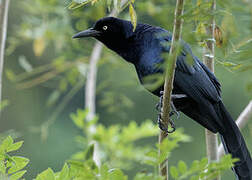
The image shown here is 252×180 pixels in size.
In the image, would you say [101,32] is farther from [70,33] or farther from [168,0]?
[168,0]

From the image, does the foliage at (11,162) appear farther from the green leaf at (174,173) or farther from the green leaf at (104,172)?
the green leaf at (174,173)

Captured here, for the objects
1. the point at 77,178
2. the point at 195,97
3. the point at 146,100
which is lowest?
the point at 146,100

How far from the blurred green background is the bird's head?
0.17m

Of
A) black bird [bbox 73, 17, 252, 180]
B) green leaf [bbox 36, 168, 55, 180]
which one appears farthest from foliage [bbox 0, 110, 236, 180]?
black bird [bbox 73, 17, 252, 180]

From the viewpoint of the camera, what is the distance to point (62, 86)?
3.91 metres

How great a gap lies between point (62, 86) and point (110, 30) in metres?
0.79

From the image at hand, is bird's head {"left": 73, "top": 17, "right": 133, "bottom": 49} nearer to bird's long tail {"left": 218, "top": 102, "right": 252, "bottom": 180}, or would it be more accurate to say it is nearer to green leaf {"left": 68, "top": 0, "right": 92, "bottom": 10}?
bird's long tail {"left": 218, "top": 102, "right": 252, "bottom": 180}

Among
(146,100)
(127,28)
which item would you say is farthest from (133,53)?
(146,100)

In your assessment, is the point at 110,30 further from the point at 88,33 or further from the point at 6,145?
the point at 6,145

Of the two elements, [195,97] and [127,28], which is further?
[127,28]

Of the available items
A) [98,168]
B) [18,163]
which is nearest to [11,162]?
[18,163]

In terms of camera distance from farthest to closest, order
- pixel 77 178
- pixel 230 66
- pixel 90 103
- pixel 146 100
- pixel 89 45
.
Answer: pixel 146 100 → pixel 89 45 → pixel 90 103 → pixel 230 66 → pixel 77 178

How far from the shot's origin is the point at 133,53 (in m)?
3.12

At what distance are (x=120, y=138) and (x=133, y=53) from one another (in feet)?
1.98
